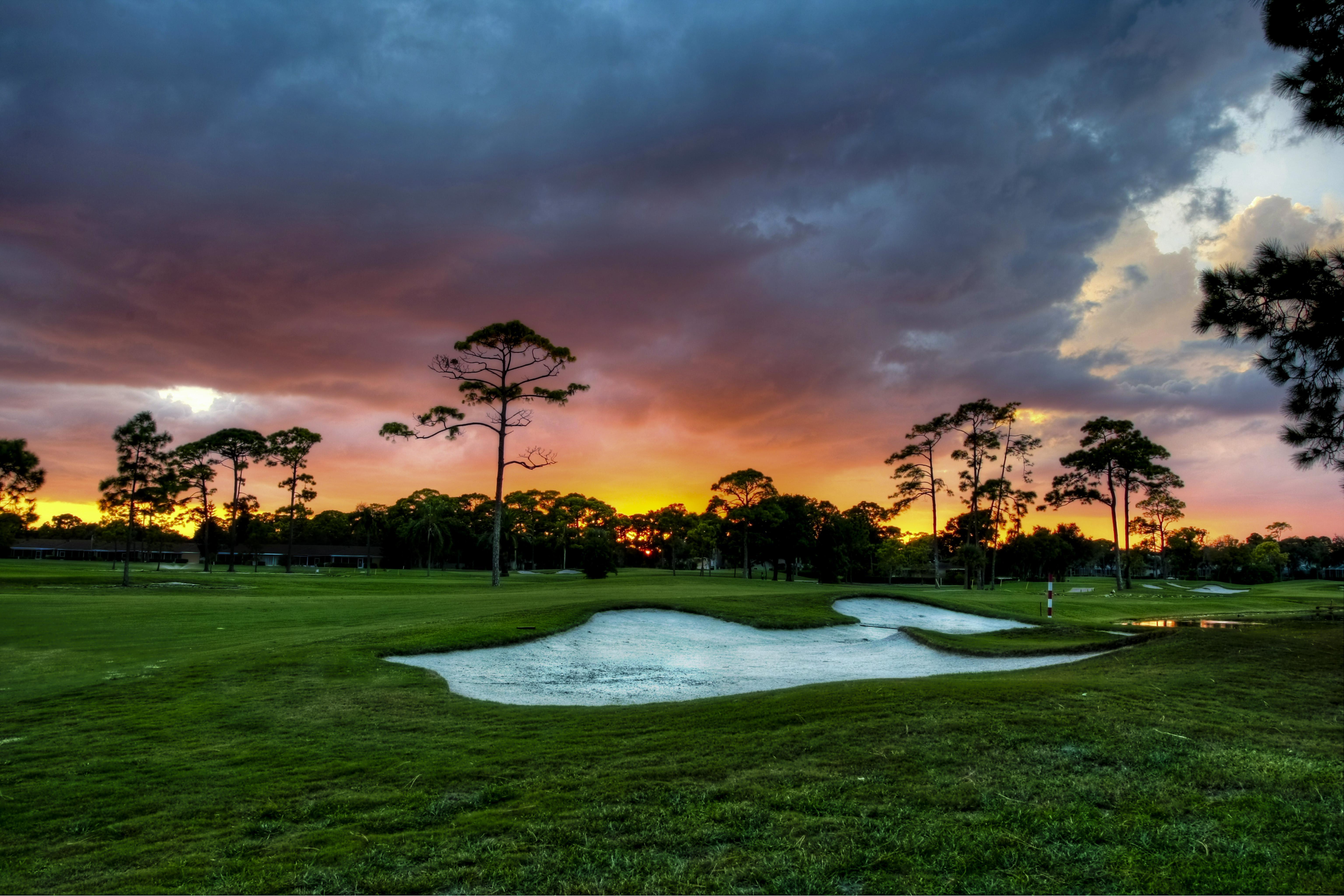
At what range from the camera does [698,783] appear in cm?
614

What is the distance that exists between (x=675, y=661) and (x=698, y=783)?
470 inches

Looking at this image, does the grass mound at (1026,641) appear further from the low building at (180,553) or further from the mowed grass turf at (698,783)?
the low building at (180,553)

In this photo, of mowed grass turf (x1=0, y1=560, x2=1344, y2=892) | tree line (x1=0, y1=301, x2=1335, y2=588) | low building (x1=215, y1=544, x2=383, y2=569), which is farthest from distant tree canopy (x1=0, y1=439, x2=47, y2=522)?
low building (x1=215, y1=544, x2=383, y2=569)

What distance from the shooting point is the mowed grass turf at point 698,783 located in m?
4.55

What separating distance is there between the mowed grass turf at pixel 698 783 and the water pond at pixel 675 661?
7.14 ft

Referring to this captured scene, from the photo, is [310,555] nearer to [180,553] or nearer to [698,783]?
[180,553]

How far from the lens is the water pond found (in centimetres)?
1356

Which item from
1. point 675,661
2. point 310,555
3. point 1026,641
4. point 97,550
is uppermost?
point 97,550

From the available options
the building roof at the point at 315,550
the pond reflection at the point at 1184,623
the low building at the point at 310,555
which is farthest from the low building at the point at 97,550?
the pond reflection at the point at 1184,623

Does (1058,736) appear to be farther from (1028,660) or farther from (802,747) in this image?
(1028,660)

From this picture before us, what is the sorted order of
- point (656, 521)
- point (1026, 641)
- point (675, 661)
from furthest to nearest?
1. point (656, 521)
2. point (1026, 641)
3. point (675, 661)

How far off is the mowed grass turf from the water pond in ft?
7.14

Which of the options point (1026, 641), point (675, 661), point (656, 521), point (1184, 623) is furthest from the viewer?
point (656, 521)

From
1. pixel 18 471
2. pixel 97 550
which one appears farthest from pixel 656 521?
pixel 97 550
